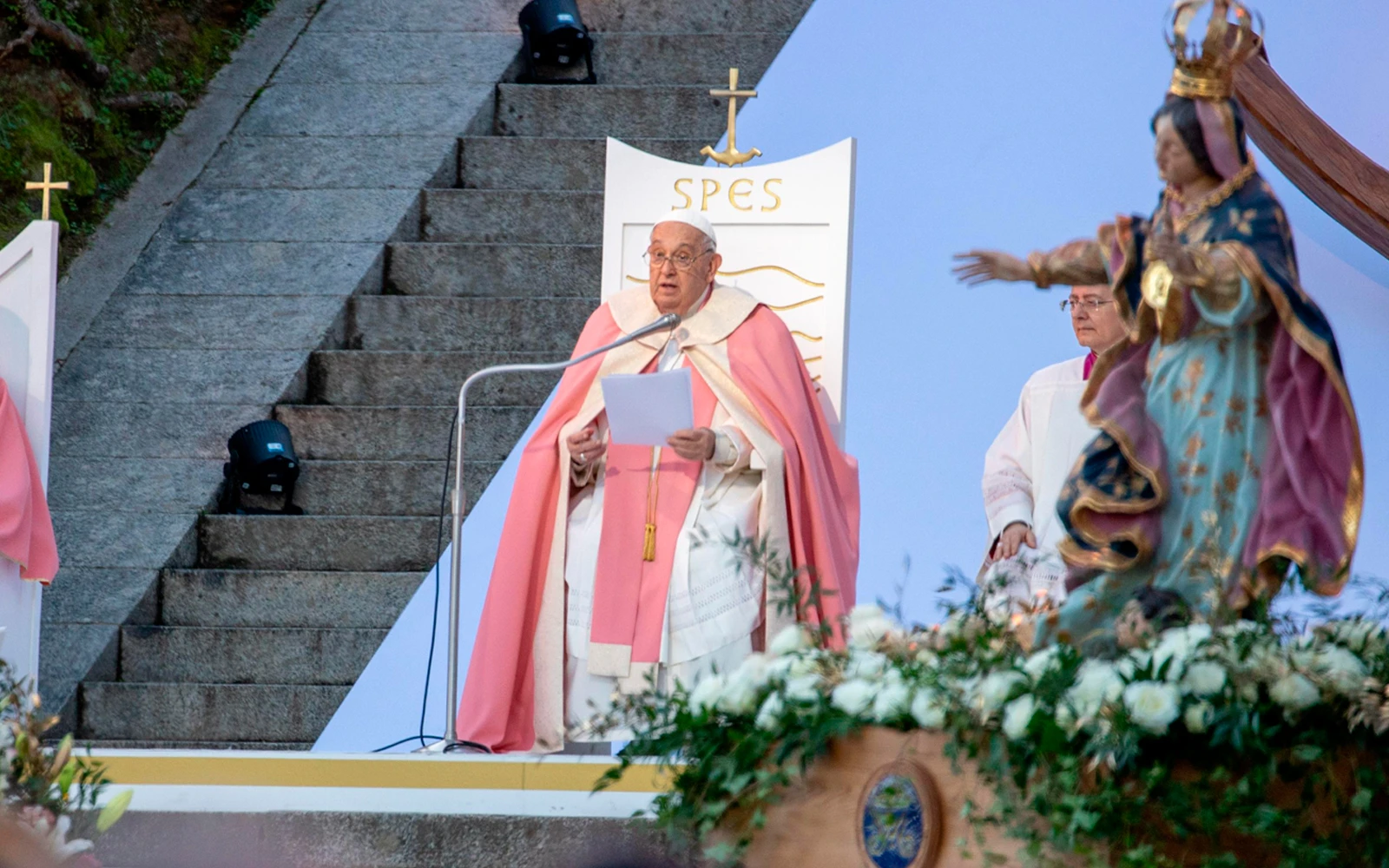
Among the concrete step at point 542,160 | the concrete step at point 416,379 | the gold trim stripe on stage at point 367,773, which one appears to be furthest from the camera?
the concrete step at point 542,160

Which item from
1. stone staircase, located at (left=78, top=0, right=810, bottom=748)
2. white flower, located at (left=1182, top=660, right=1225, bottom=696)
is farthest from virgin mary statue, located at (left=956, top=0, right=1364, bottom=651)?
stone staircase, located at (left=78, top=0, right=810, bottom=748)

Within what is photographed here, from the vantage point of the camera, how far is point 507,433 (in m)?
8.51

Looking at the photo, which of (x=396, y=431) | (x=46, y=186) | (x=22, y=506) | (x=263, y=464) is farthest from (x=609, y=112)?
(x=22, y=506)

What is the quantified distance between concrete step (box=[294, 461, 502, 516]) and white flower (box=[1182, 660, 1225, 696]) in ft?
19.2

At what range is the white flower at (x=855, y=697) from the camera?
2.85 meters

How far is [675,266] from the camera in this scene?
6.04 metres

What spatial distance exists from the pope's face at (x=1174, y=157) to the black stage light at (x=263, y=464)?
566 cm

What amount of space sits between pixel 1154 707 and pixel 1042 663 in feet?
0.71

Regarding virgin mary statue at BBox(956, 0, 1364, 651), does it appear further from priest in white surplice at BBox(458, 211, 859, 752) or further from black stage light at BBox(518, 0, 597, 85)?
black stage light at BBox(518, 0, 597, 85)

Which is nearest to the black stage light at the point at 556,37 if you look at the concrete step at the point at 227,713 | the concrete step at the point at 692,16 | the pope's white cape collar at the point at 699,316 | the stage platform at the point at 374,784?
the concrete step at the point at 692,16

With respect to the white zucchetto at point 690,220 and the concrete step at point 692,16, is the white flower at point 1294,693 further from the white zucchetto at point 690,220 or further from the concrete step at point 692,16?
the concrete step at point 692,16

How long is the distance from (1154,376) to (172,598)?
225 inches

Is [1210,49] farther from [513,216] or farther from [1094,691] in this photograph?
[513,216]

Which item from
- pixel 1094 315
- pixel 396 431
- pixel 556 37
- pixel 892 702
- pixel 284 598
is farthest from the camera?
pixel 556 37
